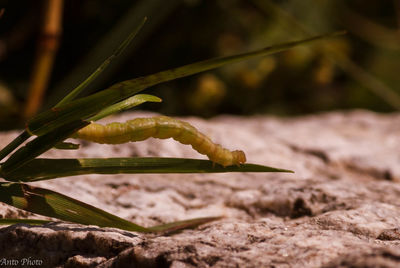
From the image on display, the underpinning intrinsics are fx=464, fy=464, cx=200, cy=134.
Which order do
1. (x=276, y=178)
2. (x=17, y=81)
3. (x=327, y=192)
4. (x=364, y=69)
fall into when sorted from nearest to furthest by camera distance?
(x=327, y=192) < (x=276, y=178) < (x=17, y=81) < (x=364, y=69)

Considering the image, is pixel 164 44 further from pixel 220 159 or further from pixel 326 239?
pixel 326 239

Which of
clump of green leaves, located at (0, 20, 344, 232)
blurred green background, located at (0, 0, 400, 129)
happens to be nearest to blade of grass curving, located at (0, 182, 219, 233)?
clump of green leaves, located at (0, 20, 344, 232)

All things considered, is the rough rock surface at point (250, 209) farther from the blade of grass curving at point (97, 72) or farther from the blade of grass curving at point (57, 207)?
the blade of grass curving at point (97, 72)

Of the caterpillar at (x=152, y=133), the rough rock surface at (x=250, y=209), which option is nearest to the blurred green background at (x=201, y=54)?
the rough rock surface at (x=250, y=209)

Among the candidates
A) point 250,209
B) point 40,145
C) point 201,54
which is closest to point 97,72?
point 40,145

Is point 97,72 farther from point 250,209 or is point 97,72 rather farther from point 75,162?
point 250,209

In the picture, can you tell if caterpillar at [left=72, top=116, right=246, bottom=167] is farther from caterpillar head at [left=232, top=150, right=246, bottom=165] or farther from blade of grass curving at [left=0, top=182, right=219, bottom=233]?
blade of grass curving at [left=0, top=182, right=219, bottom=233]

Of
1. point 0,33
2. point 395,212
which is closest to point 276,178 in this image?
point 395,212
